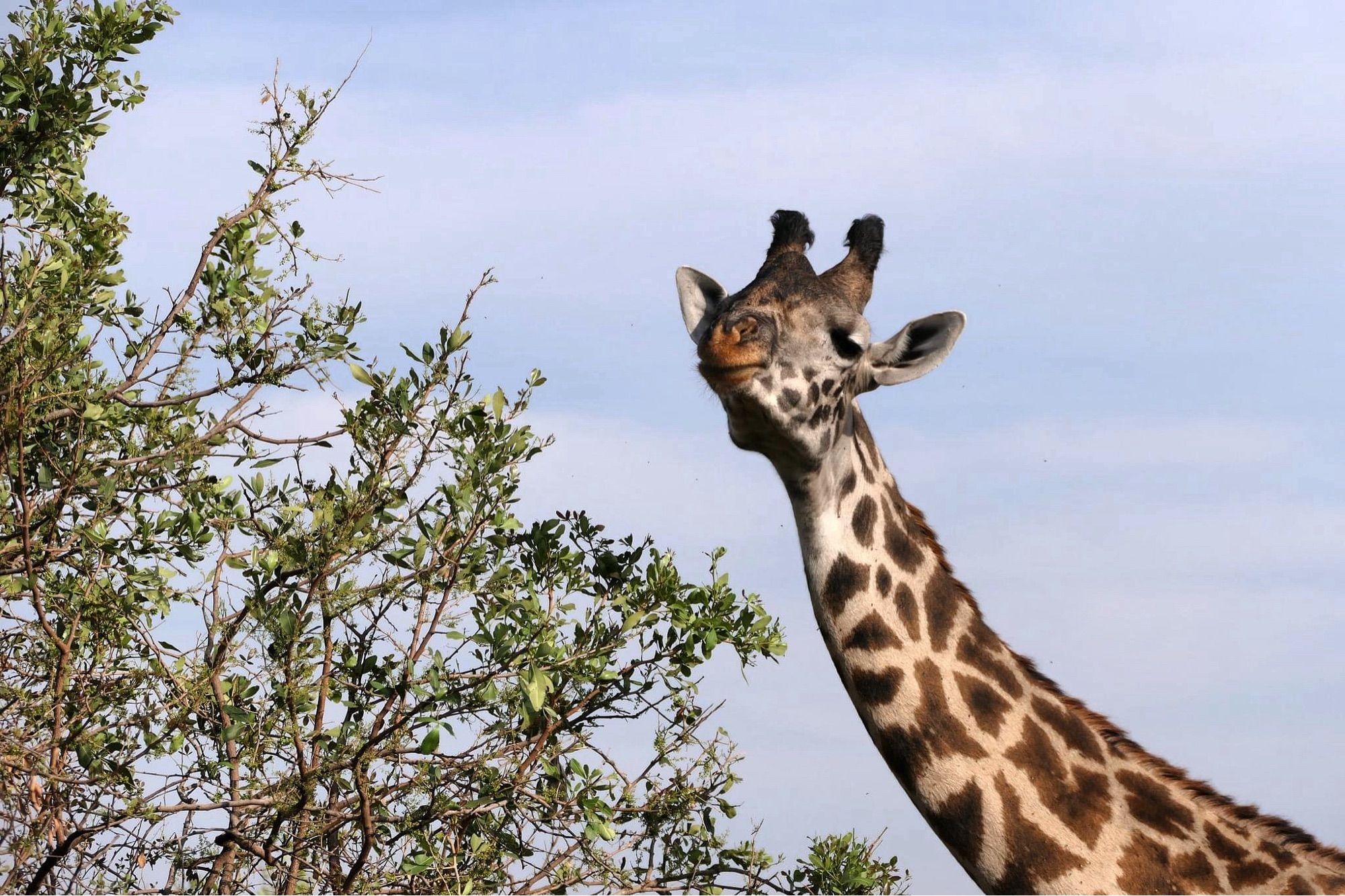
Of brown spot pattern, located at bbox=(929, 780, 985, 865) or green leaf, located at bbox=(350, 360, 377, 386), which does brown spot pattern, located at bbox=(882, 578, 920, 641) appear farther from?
green leaf, located at bbox=(350, 360, 377, 386)

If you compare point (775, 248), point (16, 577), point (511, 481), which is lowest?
point (16, 577)

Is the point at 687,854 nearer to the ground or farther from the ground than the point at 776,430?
nearer to the ground

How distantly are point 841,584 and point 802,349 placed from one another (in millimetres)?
1071

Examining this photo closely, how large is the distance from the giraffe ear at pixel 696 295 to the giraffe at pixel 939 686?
0.49 m

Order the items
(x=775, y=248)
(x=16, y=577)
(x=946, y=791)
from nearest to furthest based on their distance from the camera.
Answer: (x=946, y=791), (x=16, y=577), (x=775, y=248)

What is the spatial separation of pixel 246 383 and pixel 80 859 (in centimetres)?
245

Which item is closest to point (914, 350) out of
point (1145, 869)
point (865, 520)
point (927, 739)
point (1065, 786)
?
point (865, 520)

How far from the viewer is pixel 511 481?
23.8ft

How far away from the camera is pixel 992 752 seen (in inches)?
273

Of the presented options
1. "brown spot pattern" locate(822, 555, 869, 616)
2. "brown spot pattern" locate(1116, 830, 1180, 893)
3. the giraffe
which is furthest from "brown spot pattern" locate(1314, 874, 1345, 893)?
"brown spot pattern" locate(822, 555, 869, 616)

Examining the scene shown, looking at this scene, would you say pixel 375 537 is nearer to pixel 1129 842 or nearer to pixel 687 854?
pixel 687 854

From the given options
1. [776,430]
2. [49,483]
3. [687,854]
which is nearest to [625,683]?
[687,854]

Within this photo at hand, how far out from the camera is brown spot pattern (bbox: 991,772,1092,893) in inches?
267

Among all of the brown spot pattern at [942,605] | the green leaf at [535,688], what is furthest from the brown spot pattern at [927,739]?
the green leaf at [535,688]
